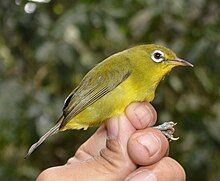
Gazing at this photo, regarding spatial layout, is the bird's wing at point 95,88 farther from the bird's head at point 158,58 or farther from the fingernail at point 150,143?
the fingernail at point 150,143

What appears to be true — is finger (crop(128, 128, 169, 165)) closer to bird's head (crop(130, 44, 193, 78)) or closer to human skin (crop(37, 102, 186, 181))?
human skin (crop(37, 102, 186, 181))

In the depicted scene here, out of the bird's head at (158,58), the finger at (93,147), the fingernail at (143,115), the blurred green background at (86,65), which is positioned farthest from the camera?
the blurred green background at (86,65)

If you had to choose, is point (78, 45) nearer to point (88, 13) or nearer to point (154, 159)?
point (88, 13)

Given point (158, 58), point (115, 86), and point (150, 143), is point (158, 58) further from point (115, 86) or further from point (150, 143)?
point (150, 143)

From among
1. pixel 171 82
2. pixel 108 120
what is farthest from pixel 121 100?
pixel 171 82

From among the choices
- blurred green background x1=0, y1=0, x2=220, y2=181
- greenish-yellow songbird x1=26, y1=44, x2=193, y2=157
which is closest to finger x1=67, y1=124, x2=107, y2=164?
greenish-yellow songbird x1=26, y1=44, x2=193, y2=157

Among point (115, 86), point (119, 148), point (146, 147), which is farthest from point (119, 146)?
point (115, 86)

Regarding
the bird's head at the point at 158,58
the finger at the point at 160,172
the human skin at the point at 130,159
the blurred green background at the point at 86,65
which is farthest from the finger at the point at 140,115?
the blurred green background at the point at 86,65
